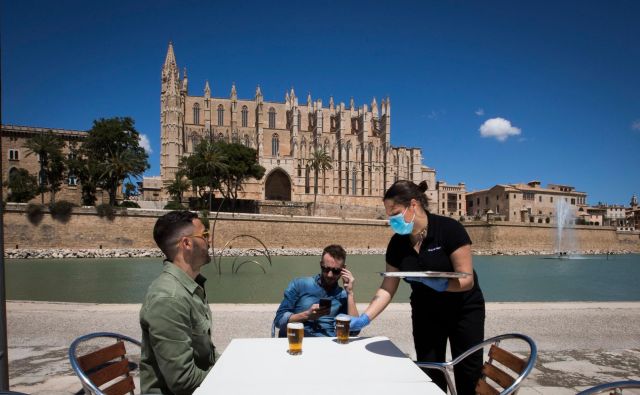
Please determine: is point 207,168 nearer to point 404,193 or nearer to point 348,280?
point 348,280

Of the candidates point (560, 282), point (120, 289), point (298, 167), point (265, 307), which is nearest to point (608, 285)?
point (560, 282)

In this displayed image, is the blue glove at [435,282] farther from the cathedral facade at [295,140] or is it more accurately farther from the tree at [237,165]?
the cathedral facade at [295,140]

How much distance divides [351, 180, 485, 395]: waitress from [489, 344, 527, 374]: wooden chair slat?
0.35 meters

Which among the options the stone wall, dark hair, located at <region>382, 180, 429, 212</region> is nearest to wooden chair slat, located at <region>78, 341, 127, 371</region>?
dark hair, located at <region>382, 180, 429, 212</region>

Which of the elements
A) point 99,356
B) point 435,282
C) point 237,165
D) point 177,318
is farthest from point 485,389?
point 237,165

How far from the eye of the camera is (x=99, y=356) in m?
2.24

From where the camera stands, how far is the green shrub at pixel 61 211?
31.0m

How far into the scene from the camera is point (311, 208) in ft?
167

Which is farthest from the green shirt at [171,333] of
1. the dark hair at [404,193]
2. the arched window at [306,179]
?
the arched window at [306,179]

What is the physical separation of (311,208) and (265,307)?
44.4 m

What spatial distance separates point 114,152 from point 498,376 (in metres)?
42.2

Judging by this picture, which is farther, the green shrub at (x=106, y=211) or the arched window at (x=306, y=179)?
the arched window at (x=306, y=179)

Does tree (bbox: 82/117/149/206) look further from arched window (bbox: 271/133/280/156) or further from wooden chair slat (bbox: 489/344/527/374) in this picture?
wooden chair slat (bbox: 489/344/527/374)

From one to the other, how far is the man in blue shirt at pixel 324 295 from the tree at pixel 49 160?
132ft
